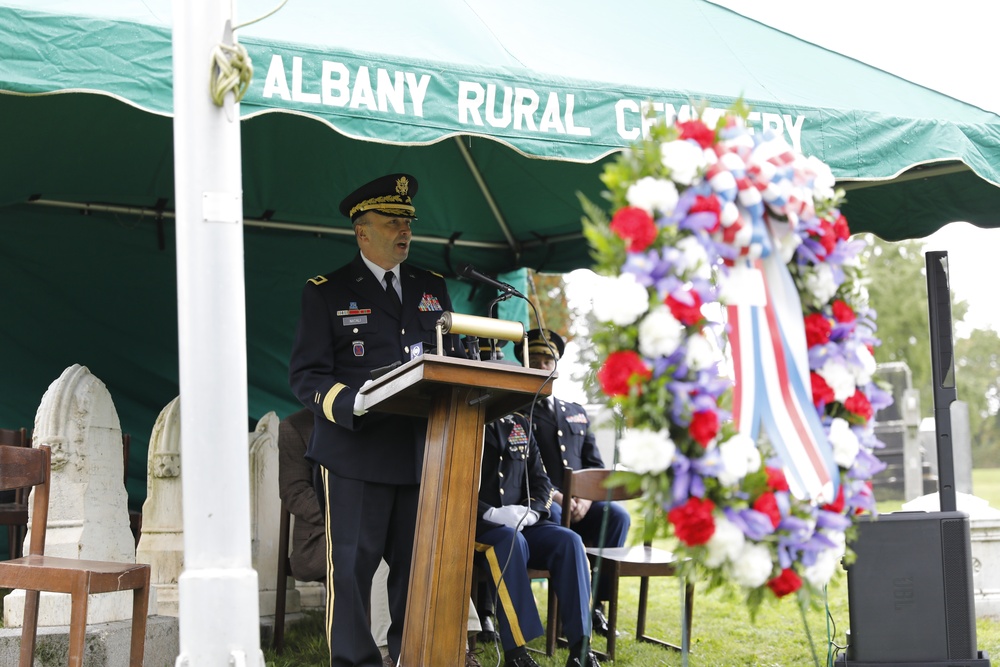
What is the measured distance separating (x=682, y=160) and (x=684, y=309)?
355 mm

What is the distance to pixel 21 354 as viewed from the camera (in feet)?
21.0

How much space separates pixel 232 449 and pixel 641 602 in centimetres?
382

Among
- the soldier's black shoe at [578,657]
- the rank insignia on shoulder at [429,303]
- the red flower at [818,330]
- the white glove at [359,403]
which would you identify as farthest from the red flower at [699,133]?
the soldier's black shoe at [578,657]

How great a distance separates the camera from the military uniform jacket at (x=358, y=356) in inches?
152

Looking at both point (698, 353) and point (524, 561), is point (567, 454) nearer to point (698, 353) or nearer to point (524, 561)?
point (524, 561)

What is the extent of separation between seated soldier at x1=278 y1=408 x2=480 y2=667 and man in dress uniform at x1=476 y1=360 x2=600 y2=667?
13.2 inches

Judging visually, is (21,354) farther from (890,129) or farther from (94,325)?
(890,129)

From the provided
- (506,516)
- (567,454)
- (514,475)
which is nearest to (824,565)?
(506,516)

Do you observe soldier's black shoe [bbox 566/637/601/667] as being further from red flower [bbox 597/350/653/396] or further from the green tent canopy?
red flower [bbox 597/350/653/396]

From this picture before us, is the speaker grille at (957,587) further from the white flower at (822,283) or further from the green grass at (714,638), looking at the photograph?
the white flower at (822,283)

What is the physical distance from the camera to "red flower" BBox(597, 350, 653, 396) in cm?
240

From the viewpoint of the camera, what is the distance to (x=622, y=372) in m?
2.40

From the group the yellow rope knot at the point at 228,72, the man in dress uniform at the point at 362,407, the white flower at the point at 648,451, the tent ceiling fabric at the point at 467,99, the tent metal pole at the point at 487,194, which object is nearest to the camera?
the white flower at the point at 648,451

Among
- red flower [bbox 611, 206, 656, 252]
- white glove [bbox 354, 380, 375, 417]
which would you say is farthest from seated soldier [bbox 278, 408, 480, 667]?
red flower [bbox 611, 206, 656, 252]
